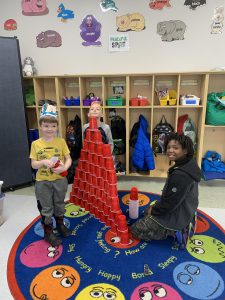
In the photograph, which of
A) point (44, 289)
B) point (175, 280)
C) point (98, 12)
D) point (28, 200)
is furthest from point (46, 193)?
point (98, 12)

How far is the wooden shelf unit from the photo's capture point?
3.19 meters

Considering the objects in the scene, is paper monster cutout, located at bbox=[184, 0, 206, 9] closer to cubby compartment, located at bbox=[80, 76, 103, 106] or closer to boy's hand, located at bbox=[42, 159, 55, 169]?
cubby compartment, located at bbox=[80, 76, 103, 106]

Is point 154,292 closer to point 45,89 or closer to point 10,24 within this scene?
point 45,89

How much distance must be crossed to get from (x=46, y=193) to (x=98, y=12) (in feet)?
8.12

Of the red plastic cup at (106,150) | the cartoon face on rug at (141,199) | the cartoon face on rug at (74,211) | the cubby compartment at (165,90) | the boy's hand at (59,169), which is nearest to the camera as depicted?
the boy's hand at (59,169)

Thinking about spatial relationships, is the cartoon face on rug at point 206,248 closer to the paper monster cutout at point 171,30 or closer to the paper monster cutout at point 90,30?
the paper monster cutout at point 171,30

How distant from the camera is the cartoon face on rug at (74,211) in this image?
251cm

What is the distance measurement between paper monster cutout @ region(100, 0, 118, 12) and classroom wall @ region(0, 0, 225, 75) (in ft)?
0.14

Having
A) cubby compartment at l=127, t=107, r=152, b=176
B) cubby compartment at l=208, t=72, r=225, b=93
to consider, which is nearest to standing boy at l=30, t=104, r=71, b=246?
cubby compartment at l=127, t=107, r=152, b=176

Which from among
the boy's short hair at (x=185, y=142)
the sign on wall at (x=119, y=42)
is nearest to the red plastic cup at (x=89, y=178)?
the boy's short hair at (x=185, y=142)

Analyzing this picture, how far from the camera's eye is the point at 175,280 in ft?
5.56

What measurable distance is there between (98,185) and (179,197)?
0.79 m

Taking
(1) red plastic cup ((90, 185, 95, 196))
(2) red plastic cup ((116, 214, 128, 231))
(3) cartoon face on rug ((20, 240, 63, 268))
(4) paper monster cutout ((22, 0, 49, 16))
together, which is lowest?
(3) cartoon face on rug ((20, 240, 63, 268))

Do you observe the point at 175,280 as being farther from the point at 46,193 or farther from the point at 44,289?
the point at 46,193
